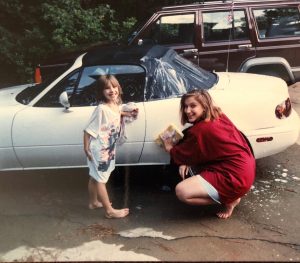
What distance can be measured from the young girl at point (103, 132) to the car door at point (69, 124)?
336mm

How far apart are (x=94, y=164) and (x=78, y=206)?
26.7 inches

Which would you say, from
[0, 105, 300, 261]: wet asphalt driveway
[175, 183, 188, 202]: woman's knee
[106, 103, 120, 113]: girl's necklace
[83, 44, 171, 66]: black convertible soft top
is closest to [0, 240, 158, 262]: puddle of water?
[0, 105, 300, 261]: wet asphalt driveway

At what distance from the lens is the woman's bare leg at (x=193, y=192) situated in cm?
372

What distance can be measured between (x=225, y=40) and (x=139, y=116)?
322 cm

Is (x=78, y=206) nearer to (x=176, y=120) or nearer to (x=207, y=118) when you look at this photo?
(x=176, y=120)

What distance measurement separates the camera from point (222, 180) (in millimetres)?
3699

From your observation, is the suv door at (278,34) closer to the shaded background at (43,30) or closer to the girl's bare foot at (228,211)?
the shaded background at (43,30)

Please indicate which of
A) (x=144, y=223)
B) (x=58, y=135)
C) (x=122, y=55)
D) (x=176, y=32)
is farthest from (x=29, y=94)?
(x=176, y=32)

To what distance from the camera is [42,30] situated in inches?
368

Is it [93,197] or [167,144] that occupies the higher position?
[167,144]

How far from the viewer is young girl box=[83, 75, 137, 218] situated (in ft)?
12.4

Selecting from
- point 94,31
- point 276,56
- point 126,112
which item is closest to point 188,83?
point 126,112

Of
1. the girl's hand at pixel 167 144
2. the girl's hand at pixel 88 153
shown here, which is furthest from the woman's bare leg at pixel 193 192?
the girl's hand at pixel 88 153

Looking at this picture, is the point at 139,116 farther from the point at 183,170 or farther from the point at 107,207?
the point at 107,207
